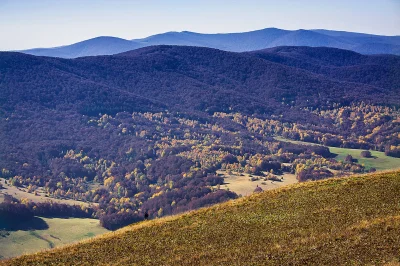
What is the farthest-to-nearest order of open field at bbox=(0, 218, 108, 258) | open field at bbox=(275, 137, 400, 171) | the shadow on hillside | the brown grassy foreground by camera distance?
open field at bbox=(275, 137, 400, 171)
the shadow on hillside
open field at bbox=(0, 218, 108, 258)
the brown grassy foreground

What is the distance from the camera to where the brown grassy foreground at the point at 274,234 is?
90.8ft

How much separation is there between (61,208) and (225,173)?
56553 millimetres

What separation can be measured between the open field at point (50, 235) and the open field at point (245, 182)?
39.4 m

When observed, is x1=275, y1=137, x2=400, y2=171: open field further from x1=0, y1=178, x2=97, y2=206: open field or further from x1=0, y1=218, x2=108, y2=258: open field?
x1=0, y1=178, x2=97, y2=206: open field

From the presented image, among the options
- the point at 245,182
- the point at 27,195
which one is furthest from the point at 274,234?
the point at 27,195

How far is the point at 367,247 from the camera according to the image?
89.9ft

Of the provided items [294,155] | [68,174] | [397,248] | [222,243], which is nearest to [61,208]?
[68,174]

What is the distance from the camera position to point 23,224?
371 feet

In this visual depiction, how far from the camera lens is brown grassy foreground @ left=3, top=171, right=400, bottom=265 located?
2769 centimetres

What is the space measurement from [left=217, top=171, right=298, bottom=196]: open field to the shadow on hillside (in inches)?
1940

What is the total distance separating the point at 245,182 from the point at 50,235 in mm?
61558

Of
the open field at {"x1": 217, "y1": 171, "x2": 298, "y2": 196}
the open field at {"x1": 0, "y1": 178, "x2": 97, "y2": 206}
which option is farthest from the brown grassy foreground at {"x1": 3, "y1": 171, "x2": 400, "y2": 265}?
the open field at {"x1": 0, "y1": 178, "x2": 97, "y2": 206}

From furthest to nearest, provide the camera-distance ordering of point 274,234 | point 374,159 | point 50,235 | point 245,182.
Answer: point 374,159
point 245,182
point 50,235
point 274,234

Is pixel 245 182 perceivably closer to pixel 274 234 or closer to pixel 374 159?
pixel 374 159
